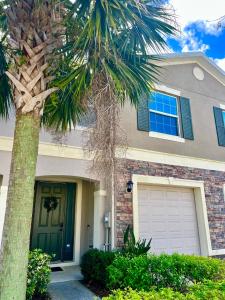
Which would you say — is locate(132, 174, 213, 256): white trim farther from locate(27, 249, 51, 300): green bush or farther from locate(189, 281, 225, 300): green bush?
locate(189, 281, 225, 300): green bush

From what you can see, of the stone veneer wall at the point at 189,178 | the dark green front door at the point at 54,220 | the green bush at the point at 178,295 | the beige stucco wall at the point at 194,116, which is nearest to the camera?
the green bush at the point at 178,295

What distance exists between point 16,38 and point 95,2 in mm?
1478

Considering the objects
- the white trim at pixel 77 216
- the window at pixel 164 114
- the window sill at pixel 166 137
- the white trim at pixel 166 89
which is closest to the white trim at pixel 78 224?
the white trim at pixel 77 216

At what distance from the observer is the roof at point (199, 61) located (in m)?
10.6

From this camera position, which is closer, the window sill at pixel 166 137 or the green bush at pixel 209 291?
the green bush at pixel 209 291

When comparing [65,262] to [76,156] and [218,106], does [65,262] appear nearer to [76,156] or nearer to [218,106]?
[76,156]

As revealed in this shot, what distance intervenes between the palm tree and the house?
3013 millimetres

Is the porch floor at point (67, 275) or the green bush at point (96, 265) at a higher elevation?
the green bush at point (96, 265)

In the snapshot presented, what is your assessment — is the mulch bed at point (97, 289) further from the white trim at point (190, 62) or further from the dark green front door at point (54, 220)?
the white trim at point (190, 62)

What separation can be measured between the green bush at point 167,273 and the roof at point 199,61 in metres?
8.14

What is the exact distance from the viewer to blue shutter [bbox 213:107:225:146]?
36.2 feet

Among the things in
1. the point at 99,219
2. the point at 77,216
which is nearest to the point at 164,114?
the point at 99,219

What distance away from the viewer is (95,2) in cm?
378

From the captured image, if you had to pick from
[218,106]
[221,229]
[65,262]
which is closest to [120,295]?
[65,262]
